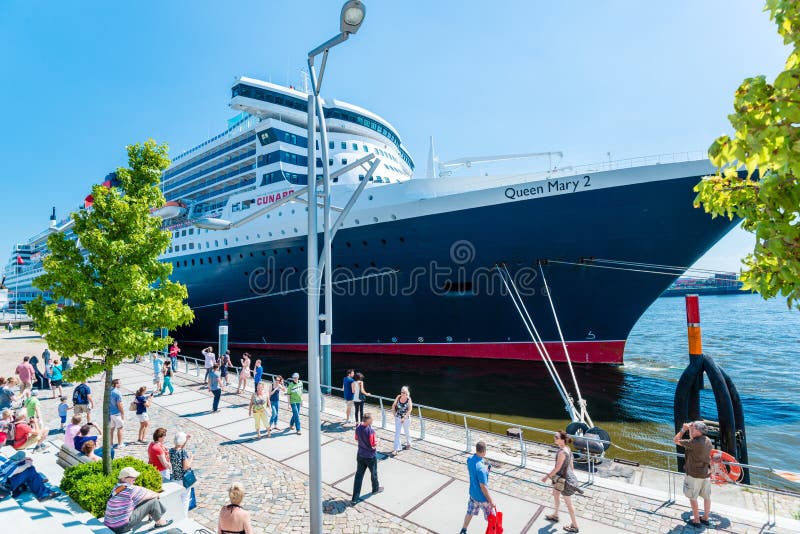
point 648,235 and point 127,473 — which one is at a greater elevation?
point 648,235

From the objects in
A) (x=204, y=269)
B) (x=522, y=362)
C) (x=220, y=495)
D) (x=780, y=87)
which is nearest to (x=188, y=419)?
(x=220, y=495)

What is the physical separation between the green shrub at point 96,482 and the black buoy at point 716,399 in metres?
10.3

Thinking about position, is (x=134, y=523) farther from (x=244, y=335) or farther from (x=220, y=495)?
(x=244, y=335)

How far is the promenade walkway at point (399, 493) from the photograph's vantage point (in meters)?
5.48

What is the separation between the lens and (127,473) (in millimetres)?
5230

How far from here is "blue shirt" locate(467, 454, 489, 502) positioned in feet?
16.4

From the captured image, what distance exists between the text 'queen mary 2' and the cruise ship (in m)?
0.06

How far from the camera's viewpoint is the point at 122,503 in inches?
200

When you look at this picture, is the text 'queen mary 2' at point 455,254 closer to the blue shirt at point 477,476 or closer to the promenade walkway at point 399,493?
the promenade walkway at point 399,493

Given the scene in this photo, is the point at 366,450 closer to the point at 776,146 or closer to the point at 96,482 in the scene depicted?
the point at 96,482

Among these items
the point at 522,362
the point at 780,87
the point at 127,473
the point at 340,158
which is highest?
the point at 340,158

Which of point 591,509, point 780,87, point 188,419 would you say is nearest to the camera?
point 780,87

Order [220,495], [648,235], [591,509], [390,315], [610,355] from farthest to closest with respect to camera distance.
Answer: [390,315] → [610,355] → [648,235] → [220,495] → [591,509]

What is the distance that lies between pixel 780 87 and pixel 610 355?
59.4 feet
